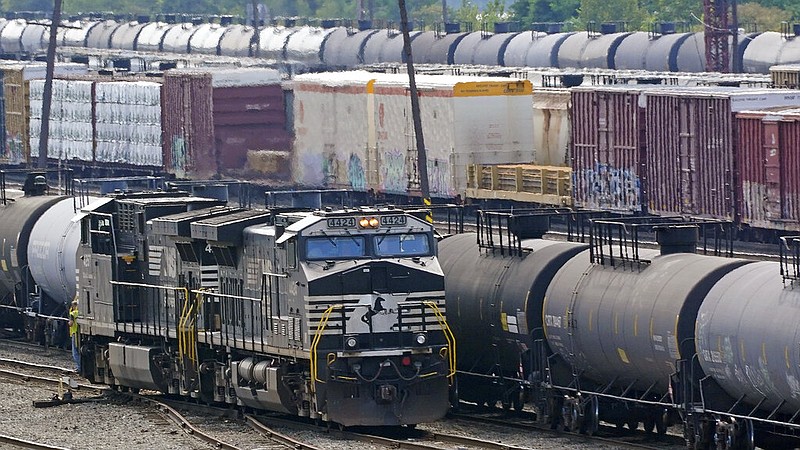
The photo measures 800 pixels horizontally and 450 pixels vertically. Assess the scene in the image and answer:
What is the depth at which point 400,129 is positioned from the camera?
5103cm

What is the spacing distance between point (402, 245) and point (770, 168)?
17.5m

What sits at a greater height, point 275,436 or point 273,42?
point 273,42

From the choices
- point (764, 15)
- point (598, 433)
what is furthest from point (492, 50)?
point (598, 433)

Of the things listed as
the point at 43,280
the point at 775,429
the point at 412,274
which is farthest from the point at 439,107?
the point at 775,429

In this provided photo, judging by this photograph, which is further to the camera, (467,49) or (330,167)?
(467,49)

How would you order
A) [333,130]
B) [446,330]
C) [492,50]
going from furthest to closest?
1. [492,50]
2. [333,130]
3. [446,330]

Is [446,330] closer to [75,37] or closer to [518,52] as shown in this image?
[518,52]

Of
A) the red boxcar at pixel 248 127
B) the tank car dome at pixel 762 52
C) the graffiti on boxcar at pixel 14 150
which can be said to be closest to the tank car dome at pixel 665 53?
the tank car dome at pixel 762 52

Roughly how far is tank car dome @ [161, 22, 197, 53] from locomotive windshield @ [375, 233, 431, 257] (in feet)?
261

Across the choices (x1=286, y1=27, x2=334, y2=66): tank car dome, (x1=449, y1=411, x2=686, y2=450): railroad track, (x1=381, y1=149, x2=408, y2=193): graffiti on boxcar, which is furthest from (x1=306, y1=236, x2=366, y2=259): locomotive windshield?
(x1=286, y1=27, x2=334, y2=66): tank car dome

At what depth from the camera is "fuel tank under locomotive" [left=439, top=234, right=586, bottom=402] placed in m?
23.0

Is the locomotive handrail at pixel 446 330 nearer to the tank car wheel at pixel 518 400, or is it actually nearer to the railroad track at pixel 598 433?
the railroad track at pixel 598 433

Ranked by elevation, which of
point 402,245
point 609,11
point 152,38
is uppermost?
point 609,11

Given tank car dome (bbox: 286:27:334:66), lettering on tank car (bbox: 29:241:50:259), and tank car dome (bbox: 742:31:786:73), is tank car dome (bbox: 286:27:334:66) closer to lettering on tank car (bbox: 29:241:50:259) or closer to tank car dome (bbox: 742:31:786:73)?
tank car dome (bbox: 742:31:786:73)
